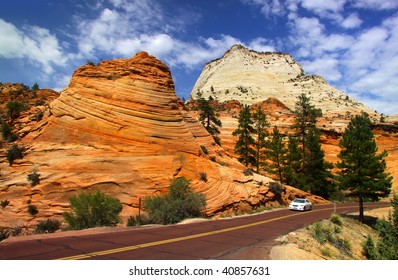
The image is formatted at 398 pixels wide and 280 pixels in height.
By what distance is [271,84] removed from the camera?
124000 millimetres

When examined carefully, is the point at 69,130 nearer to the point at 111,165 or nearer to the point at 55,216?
the point at 111,165

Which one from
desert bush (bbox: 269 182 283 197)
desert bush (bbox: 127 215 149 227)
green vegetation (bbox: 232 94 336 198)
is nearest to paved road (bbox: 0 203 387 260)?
desert bush (bbox: 127 215 149 227)

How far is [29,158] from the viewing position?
81.3 ft

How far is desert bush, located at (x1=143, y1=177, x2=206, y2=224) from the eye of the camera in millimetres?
19828

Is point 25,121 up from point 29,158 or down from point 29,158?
up

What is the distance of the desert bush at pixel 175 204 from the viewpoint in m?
19.8

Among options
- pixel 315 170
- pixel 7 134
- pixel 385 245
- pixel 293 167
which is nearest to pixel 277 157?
pixel 293 167

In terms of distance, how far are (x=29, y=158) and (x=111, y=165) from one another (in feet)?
21.5

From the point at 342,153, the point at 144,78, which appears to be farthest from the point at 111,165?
the point at 342,153

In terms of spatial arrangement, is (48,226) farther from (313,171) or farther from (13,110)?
(313,171)

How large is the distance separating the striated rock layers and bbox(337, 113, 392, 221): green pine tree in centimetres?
762

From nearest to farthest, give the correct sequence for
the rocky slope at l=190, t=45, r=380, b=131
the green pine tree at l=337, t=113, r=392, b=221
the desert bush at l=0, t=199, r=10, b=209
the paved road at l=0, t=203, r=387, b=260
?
the paved road at l=0, t=203, r=387, b=260 < the desert bush at l=0, t=199, r=10, b=209 < the green pine tree at l=337, t=113, r=392, b=221 < the rocky slope at l=190, t=45, r=380, b=131

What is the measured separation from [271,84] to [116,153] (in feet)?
351

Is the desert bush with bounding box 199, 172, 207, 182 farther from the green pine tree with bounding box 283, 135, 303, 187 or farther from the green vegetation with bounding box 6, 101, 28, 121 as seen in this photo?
the green pine tree with bounding box 283, 135, 303, 187
